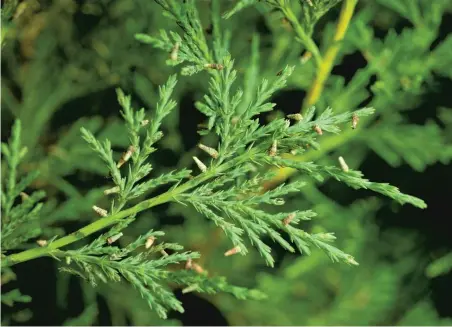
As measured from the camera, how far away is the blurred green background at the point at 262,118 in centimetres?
213

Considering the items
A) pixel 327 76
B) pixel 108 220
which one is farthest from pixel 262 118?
pixel 108 220

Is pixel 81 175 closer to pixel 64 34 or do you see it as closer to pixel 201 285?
pixel 64 34

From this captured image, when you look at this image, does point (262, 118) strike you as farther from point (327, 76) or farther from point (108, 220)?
point (108, 220)

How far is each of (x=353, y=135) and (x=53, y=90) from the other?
1.25 meters

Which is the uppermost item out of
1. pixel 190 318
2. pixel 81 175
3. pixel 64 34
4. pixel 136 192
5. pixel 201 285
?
pixel 64 34

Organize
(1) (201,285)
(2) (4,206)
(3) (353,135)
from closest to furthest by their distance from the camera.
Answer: (1) (201,285)
(2) (4,206)
(3) (353,135)

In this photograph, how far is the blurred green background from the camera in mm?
2133

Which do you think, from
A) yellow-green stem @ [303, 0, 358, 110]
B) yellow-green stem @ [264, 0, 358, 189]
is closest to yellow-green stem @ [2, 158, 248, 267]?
yellow-green stem @ [264, 0, 358, 189]

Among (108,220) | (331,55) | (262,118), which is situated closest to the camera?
(108,220)

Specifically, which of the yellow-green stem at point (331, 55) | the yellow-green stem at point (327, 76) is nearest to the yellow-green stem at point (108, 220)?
the yellow-green stem at point (327, 76)

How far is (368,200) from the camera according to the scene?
2.35 metres

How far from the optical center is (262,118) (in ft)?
7.29

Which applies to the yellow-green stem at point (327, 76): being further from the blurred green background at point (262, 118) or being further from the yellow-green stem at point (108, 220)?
the yellow-green stem at point (108, 220)

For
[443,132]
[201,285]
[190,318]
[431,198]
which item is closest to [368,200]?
[431,198]
